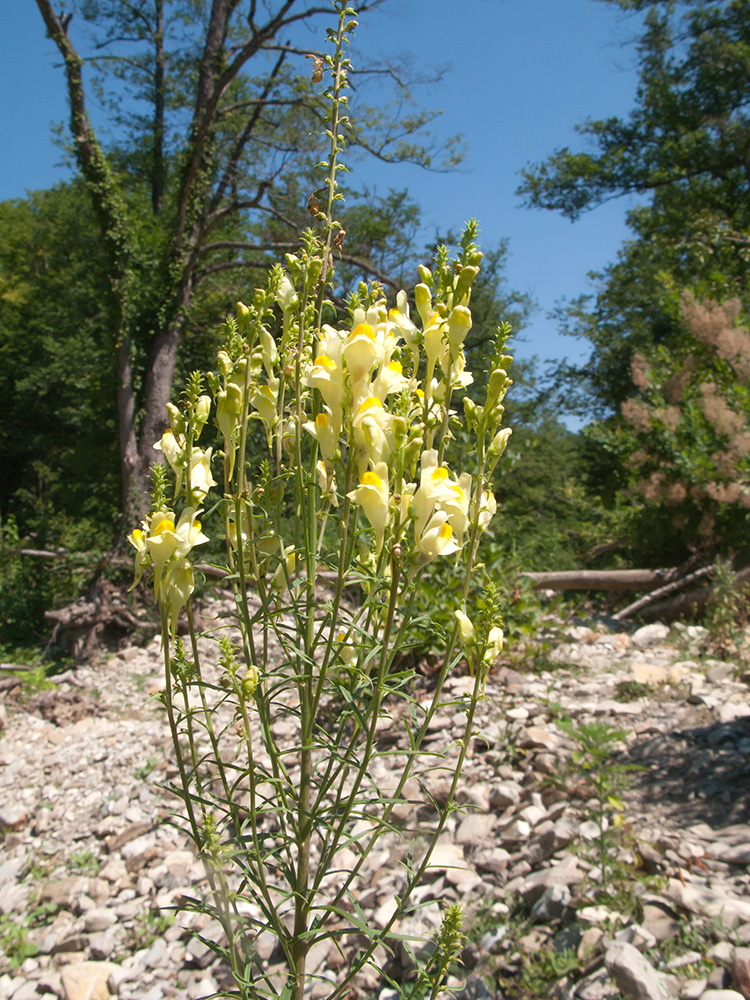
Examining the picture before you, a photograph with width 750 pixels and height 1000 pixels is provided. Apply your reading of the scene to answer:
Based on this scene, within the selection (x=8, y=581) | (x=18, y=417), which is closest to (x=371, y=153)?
(x=8, y=581)

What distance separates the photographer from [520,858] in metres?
2.51

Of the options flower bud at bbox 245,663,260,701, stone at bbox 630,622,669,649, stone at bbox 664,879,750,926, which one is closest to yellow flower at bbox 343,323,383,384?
flower bud at bbox 245,663,260,701

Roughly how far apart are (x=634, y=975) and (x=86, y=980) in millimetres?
1951

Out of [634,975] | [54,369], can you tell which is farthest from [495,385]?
[54,369]

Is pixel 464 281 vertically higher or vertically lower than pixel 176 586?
higher

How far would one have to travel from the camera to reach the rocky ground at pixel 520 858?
191cm

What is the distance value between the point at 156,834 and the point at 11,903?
66 centimetres

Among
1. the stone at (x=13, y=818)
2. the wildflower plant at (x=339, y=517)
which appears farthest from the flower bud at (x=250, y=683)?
the stone at (x=13, y=818)

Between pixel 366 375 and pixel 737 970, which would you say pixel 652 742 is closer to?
pixel 737 970

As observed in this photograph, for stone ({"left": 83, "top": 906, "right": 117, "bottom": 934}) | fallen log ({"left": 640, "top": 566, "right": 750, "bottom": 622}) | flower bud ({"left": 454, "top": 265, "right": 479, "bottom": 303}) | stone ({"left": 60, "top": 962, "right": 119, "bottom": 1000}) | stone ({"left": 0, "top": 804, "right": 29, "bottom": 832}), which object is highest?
flower bud ({"left": 454, "top": 265, "right": 479, "bottom": 303})

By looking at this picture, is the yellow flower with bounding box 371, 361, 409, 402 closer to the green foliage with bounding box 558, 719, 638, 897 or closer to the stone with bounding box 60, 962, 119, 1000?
the green foliage with bounding box 558, 719, 638, 897

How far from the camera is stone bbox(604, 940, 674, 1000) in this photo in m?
1.65

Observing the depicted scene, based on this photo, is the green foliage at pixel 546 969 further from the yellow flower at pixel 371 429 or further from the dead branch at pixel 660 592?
the dead branch at pixel 660 592

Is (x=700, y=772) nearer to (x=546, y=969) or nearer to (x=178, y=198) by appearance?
(x=546, y=969)
